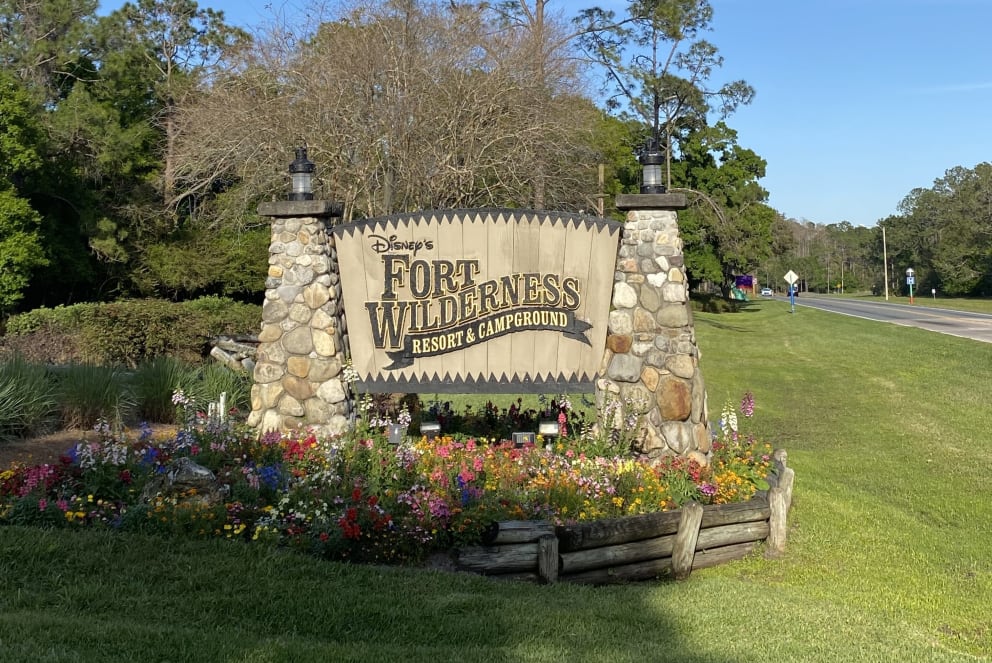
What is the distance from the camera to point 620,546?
6168 millimetres

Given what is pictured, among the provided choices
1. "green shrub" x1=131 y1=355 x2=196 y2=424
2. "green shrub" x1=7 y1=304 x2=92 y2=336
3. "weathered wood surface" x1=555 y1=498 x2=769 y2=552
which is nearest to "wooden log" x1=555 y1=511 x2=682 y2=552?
"weathered wood surface" x1=555 y1=498 x2=769 y2=552

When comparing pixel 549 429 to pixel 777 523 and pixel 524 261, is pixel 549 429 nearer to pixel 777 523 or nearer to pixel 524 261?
pixel 524 261

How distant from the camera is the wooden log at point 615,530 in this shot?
600cm

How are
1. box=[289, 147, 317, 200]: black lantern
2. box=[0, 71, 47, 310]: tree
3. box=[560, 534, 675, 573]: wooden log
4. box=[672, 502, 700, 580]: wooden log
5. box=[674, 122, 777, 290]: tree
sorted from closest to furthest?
box=[560, 534, 675, 573]: wooden log, box=[672, 502, 700, 580]: wooden log, box=[289, 147, 317, 200]: black lantern, box=[0, 71, 47, 310]: tree, box=[674, 122, 777, 290]: tree

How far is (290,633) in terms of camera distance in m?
4.45

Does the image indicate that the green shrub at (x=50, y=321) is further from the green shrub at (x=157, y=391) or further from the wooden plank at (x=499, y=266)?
the wooden plank at (x=499, y=266)

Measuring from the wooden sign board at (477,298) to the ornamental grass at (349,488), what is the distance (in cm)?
70

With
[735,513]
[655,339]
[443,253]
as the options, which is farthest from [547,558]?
[443,253]

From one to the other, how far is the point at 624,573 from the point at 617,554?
0.62 ft

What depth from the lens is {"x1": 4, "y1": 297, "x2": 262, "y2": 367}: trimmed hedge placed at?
49.2ft

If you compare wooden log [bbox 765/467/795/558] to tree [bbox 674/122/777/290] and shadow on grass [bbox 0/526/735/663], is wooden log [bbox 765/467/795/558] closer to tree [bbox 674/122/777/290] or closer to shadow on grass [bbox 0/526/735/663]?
shadow on grass [bbox 0/526/735/663]

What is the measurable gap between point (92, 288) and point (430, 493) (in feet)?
70.6

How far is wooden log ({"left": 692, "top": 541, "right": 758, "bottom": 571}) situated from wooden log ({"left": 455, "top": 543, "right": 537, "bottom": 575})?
1.55 meters

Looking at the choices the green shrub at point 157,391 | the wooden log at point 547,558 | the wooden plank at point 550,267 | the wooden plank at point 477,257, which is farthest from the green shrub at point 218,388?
the wooden log at point 547,558
